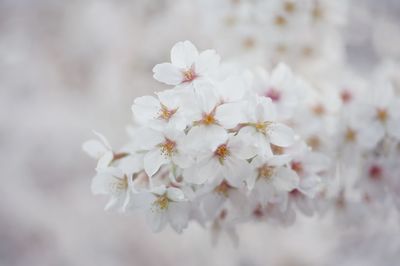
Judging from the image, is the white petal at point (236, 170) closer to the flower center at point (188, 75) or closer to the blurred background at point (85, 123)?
the flower center at point (188, 75)

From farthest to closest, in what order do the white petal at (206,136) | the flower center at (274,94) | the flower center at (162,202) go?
the flower center at (274,94) < the flower center at (162,202) < the white petal at (206,136)

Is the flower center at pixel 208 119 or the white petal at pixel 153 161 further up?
the flower center at pixel 208 119

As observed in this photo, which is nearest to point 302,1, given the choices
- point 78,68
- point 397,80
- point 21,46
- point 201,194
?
point 397,80

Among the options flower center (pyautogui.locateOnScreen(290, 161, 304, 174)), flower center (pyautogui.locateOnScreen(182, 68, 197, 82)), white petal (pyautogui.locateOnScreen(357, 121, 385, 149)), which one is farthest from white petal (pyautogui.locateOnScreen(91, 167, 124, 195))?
white petal (pyautogui.locateOnScreen(357, 121, 385, 149))

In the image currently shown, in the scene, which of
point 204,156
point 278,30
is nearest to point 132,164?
point 204,156

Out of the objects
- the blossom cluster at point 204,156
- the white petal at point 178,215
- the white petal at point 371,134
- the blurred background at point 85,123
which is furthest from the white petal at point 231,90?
the blurred background at point 85,123

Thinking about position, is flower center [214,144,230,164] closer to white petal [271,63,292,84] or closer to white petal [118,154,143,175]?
white petal [118,154,143,175]
